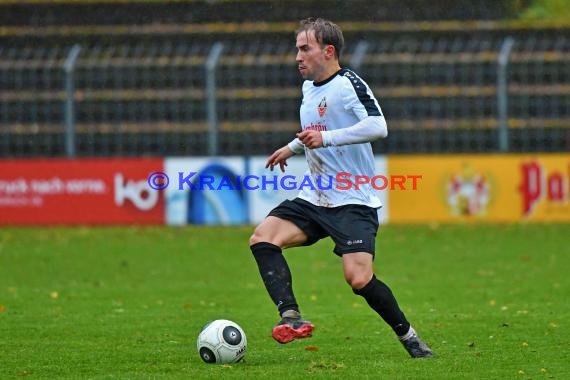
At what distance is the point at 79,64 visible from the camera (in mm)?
20703

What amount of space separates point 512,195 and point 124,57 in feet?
21.8

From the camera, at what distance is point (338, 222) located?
805 cm

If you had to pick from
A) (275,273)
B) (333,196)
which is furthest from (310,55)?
(275,273)

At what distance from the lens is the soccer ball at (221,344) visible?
A: 792cm

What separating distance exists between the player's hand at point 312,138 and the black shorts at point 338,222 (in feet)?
1.64

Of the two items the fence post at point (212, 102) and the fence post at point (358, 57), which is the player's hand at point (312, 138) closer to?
the fence post at point (358, 57)

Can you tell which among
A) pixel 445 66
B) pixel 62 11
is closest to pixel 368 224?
pixel 445 66

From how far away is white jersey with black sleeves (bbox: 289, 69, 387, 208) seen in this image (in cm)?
796

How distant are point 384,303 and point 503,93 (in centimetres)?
1319

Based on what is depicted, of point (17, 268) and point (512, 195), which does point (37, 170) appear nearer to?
point (17, 268)

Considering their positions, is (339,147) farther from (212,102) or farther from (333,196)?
(212,102)

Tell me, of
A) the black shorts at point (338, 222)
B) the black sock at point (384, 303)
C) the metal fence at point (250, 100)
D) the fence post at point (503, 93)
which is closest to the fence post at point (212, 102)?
the metal fence at point (250, 100)

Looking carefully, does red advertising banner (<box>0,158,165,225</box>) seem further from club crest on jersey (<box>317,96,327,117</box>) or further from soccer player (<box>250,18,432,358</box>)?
club crest on jersey (<box>317,96,327,117</box>)

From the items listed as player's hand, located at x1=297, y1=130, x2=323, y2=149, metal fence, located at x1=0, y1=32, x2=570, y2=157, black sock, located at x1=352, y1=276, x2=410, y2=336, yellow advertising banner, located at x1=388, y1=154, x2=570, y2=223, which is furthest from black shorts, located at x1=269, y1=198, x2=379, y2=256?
metal fence, located at x1=0, y1=32, x2=570, y2=157
